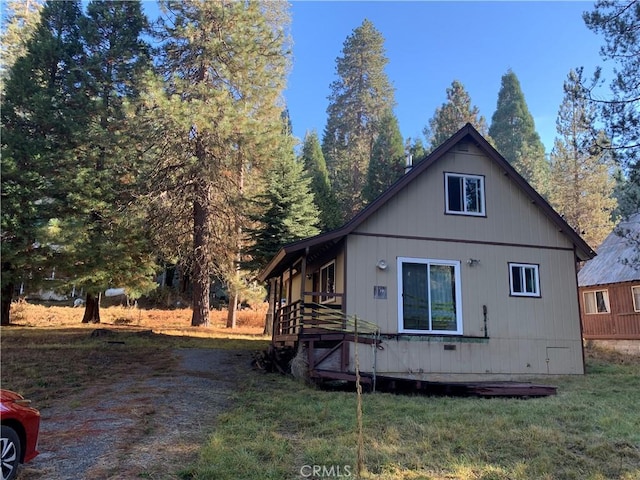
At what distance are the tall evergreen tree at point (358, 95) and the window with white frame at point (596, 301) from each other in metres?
25.0

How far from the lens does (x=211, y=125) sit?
17438mm

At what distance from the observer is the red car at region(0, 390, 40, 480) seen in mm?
3910

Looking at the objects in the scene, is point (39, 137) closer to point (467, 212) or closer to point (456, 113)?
point (467, 212)

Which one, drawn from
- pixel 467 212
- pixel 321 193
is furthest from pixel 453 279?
pixel 321 193

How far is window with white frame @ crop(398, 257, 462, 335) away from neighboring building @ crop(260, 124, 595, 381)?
0.02m

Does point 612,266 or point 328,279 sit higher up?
point 612,266

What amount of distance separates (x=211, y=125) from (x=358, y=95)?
2869cm

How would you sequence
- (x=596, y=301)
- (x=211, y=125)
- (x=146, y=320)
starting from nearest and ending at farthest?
(x=211, y=125) < (x=596, y=301) < (x=146, y=320)

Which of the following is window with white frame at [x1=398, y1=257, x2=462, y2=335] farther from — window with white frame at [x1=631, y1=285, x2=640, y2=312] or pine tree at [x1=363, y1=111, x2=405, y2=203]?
pine tree at [x1=363, y1=111, x2=405, y2=203]

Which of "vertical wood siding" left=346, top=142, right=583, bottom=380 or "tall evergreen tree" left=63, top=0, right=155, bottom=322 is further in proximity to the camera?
"tall evergreen tree" left=63, top=0, right=155, bottom=322

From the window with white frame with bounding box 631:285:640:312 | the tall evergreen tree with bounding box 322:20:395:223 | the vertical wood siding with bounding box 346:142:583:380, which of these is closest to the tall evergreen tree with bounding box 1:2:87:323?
the vertical wood siding with bounding box 346:142:583:380

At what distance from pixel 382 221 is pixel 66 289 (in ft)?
40.7

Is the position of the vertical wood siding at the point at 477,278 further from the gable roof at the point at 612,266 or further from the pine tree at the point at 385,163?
the pine tree at the point at 385,163

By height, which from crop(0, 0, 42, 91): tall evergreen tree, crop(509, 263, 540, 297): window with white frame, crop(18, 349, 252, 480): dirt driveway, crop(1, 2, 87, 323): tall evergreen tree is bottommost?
crop(18, 349, 252, 480): dirt driveway
